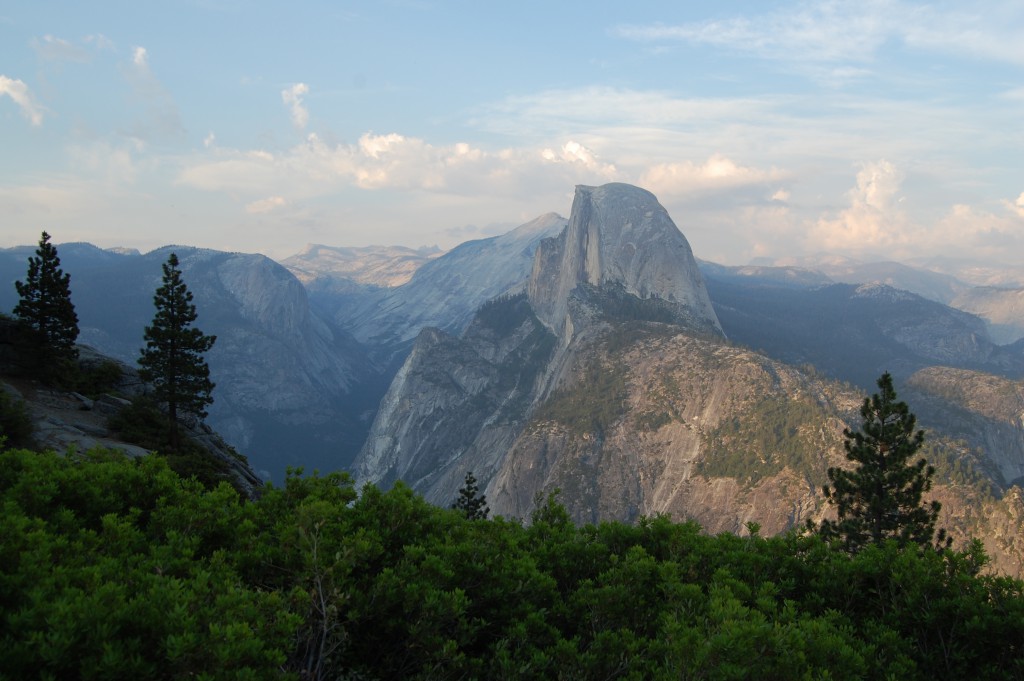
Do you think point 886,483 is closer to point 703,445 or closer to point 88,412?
point 88,412

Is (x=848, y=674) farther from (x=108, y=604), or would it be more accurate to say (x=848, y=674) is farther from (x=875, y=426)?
(x=875, y=426)

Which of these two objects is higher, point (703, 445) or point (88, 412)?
point (88, 412)

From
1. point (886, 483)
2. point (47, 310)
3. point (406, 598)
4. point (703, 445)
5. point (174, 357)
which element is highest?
point (47, 310)

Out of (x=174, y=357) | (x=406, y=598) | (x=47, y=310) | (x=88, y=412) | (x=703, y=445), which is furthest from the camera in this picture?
(x=703, y=445)

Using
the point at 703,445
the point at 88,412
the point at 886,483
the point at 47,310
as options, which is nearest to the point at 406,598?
the point at 88,412

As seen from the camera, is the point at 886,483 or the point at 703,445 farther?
the point at 703,445

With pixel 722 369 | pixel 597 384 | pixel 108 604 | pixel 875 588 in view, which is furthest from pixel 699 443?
pixel 108 604

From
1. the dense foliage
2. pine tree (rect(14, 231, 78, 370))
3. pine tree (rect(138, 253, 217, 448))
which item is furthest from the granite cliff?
the dense foliage
